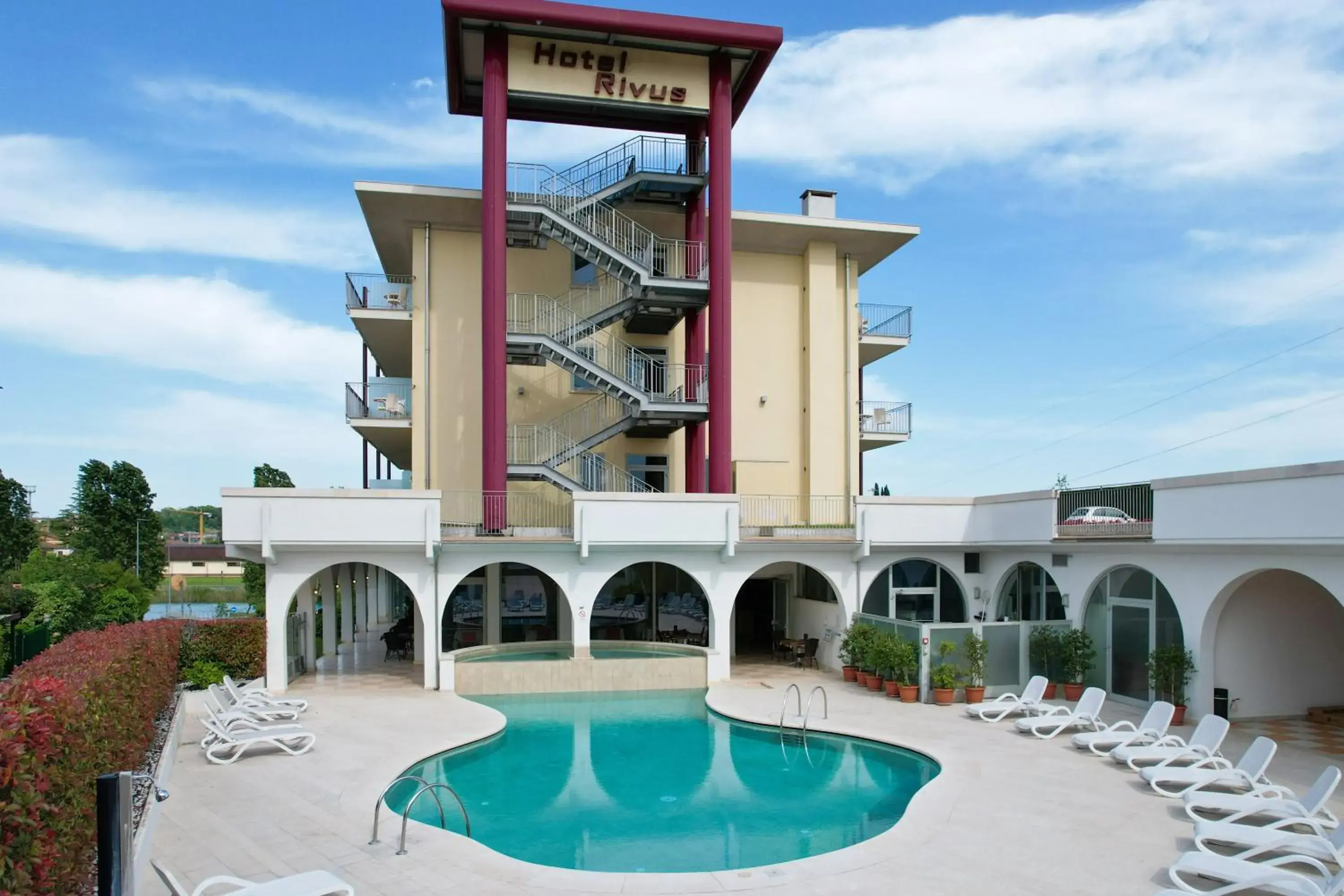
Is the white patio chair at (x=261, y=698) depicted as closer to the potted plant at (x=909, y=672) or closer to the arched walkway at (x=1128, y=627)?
the potted plant at (x=909, y=672)

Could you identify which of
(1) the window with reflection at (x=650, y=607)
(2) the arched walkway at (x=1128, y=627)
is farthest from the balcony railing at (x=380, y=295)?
(2) the arched walkway at (x=1128, y=627)

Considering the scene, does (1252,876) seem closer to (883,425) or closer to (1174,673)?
(1174,673)

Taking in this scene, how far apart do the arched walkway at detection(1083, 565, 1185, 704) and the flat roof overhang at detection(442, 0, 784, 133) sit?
1611 centimetres

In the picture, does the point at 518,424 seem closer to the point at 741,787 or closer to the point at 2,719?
the point at 741,787

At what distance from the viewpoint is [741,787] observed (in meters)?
13.2

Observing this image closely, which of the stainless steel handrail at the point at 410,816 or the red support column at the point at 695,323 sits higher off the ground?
the red support column at the point at 695,323

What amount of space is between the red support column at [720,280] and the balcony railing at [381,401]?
8744 mm

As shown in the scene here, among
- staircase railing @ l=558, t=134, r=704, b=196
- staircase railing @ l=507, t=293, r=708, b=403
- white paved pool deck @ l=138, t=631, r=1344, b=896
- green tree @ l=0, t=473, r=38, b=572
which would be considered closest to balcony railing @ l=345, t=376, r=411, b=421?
staircase railing @ l=507, t=293, r=708, b=403

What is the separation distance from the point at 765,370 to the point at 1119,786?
1814 centimetres

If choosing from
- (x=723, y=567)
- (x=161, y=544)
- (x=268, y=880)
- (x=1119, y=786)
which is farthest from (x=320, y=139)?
(x=161, y=544)

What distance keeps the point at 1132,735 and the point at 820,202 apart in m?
20.2

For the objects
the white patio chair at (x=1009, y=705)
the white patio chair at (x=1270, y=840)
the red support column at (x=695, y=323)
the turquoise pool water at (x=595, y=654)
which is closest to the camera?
the white patio chair at (x=1270, y=840)

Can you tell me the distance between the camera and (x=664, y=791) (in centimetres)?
1302

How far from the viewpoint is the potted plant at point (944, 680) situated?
18234 millimetres
